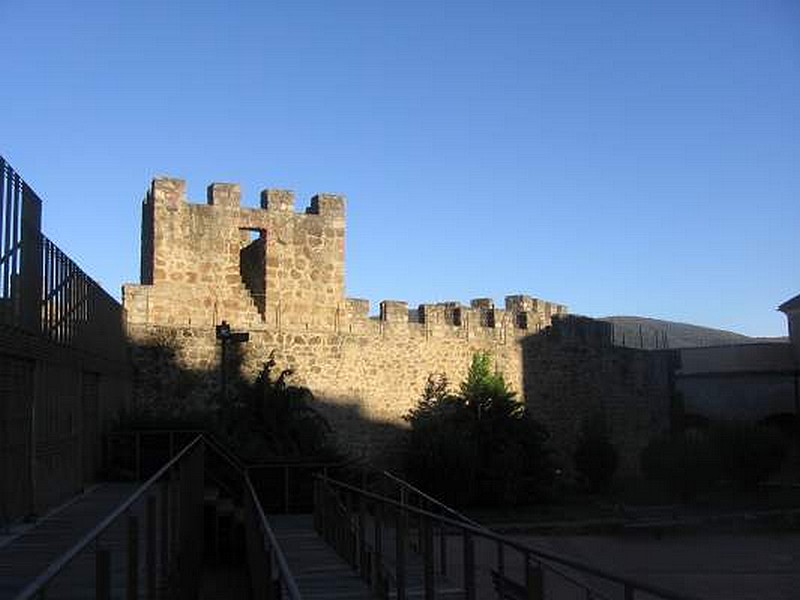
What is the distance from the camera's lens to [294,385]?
21.4 meters

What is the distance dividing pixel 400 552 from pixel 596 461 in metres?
19.8

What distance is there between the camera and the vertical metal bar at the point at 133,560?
525 centimetres

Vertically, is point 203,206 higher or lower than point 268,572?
higher

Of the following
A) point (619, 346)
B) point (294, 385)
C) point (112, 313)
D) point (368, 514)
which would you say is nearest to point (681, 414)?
point (619, 346)

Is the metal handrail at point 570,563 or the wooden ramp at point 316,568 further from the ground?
the metal handrail at point 570,563

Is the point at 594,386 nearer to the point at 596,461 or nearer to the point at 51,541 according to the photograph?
the point at 596,461

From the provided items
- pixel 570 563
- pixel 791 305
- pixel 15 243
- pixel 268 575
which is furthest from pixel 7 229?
pixel 791 305

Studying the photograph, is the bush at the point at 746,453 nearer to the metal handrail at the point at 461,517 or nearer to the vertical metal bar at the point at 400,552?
the metal handrail at the point at 461,517

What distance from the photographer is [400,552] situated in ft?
26.6

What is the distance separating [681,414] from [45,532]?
2756cm

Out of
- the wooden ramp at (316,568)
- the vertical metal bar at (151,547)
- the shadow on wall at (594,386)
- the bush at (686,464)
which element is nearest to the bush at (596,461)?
the shadow on wall at (594,386)

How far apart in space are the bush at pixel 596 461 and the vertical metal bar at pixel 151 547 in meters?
21.9

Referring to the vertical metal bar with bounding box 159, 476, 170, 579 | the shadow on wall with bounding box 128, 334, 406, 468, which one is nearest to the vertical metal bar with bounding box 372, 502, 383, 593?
the vertical metal bar with bounding box 159, 476, 170, 579

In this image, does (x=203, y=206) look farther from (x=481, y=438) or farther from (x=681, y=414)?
(x=681, y=414)
